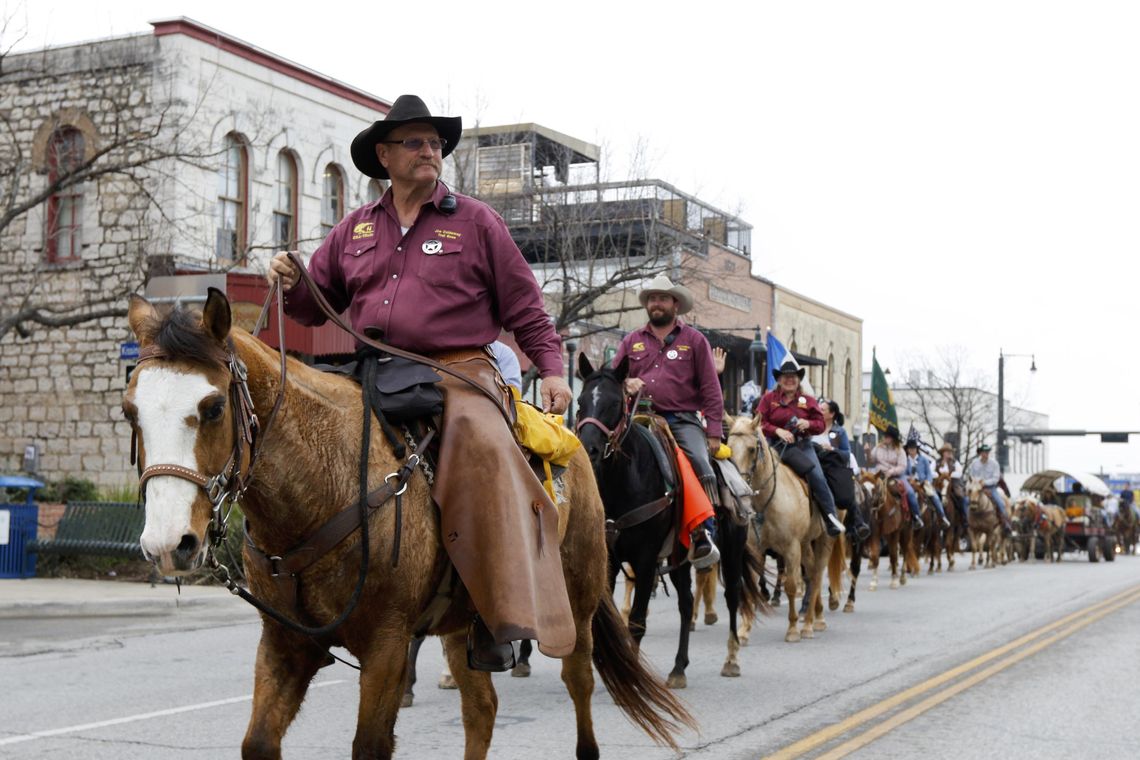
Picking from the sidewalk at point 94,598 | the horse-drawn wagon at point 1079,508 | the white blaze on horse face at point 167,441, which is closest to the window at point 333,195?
the sidewalk at point 94,598

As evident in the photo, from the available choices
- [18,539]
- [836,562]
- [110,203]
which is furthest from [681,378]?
[110,203]

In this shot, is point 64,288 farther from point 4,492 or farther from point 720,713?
point 720,713

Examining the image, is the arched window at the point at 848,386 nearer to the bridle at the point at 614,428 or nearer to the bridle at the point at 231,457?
the bridle at the point at 614,428

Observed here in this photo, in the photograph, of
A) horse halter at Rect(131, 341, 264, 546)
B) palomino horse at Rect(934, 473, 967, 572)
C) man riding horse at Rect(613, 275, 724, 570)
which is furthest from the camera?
palomino horse at Rect(934, 473, 967, 572)

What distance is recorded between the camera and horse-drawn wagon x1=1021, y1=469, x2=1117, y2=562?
41.5 meters

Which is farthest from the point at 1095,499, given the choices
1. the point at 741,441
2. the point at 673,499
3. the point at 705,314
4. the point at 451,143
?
the point at 451,143

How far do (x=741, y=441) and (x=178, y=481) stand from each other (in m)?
10.0

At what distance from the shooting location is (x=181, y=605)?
56.0 feet

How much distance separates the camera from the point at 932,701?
10.1 meters

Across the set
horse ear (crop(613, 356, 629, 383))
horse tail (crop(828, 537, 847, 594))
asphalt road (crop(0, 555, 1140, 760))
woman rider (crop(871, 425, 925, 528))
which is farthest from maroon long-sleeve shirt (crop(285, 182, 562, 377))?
woman rider (crop(871, 425, 925, 528))

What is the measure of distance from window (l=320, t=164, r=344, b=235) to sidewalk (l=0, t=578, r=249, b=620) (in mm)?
12445

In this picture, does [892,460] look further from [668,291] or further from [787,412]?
[668,291]

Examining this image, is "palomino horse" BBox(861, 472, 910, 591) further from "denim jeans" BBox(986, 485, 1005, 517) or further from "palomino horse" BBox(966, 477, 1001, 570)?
"denim jeans" BBox(986, 485, 1005, 517)

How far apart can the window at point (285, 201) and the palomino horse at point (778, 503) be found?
16.3m
